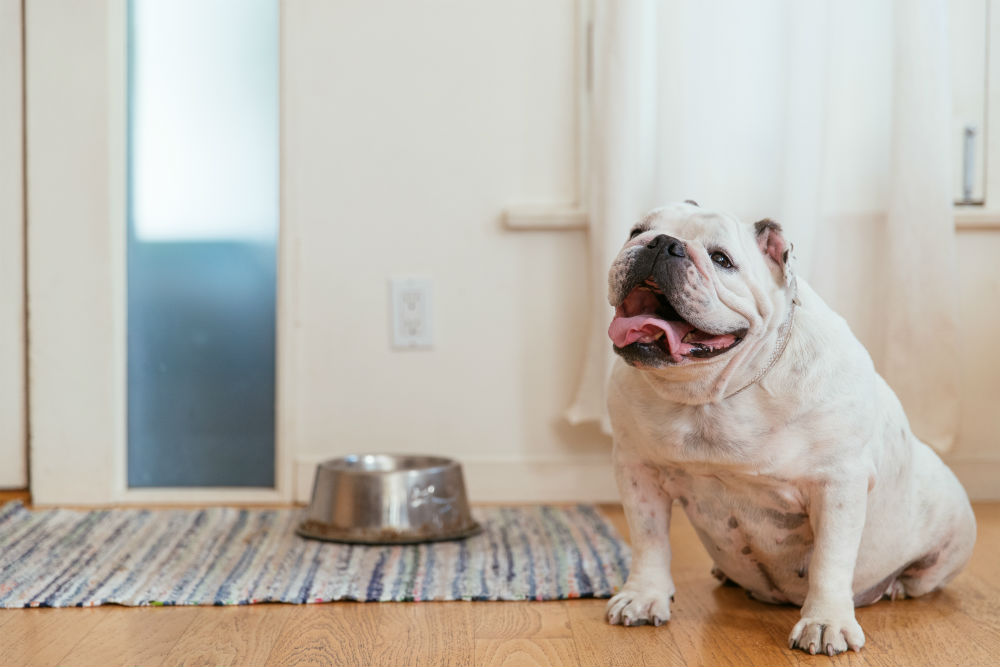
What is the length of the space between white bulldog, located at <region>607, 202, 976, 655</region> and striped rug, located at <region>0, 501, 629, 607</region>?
0.82ft

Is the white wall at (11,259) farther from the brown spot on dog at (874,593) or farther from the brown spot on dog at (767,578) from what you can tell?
the brown spot on dog at (874,593)

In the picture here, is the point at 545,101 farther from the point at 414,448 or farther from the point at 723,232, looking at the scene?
the point at 723,232

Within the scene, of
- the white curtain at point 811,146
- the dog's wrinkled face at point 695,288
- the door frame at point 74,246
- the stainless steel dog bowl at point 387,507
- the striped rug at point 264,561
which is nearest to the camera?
the dog's wrinkled face at point 695,288

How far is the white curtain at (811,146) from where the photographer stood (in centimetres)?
221

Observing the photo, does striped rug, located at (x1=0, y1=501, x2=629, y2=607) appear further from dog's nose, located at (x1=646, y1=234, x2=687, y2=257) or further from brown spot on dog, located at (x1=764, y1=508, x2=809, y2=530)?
dog's nose, located at (x1=646, y1=234, x2=687, y2=257)

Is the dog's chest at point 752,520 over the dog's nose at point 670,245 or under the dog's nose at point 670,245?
under

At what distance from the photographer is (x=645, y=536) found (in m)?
1.43

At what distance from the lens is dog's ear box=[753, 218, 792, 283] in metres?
1.27

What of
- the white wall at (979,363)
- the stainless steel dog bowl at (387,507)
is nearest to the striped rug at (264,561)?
the stainless steel dog bowl at (387,507)

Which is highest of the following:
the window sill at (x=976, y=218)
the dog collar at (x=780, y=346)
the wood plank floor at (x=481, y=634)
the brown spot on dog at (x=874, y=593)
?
the window sill at (x=976, y=218)

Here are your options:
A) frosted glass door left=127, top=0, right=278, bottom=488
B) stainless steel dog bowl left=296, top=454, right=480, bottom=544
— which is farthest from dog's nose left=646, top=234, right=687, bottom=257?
frosted glass door left=127, top=0, right=278, bottom=488

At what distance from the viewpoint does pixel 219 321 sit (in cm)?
241

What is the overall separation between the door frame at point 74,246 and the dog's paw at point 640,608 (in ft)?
4.51

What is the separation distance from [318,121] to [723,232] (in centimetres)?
137
